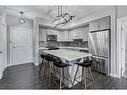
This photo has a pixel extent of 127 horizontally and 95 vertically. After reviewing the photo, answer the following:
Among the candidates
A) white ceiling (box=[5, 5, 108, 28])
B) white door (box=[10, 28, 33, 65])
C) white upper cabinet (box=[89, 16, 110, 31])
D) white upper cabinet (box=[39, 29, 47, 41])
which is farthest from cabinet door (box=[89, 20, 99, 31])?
white door (box=[10, 28, 33, 65])

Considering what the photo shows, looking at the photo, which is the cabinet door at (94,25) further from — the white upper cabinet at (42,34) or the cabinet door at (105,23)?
the white upper cabinet at (42,34)

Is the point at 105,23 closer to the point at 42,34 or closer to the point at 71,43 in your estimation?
the point at 71,43

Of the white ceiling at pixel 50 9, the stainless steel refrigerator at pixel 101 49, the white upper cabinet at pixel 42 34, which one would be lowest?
the stainless steel refrigerator at pixel 101 49

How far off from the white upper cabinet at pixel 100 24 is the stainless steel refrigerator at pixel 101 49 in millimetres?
168

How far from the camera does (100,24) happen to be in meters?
3.51

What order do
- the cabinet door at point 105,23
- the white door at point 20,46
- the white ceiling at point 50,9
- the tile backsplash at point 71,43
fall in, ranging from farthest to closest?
the tile backsplash at point 71,43, the white door at point 20,46, the white ceiling at point 50,9, the cabinet door at point 105,23

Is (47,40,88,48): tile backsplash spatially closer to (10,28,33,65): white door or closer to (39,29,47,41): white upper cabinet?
(39,29,47,41): white upper cabinet

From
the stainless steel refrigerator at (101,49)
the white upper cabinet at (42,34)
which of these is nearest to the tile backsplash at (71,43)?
the white upper cabinet at (42,34)

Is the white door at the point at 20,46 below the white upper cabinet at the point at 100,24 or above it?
below

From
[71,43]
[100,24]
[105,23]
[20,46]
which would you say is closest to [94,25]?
[100,24]

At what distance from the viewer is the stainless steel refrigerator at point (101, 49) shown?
324cm
